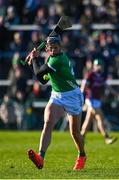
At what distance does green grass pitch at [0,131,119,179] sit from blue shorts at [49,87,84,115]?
1.01m

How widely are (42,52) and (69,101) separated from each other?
14.5 metres

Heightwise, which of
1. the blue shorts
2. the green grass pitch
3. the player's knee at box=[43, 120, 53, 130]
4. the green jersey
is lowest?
the green grass pitch

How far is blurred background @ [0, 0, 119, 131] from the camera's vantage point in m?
26.8

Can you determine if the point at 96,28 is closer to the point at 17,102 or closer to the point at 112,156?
the point at 17,102

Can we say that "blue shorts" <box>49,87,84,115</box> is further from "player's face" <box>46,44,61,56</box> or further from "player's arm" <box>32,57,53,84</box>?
"player's face" <box>46,44,61,56</box>

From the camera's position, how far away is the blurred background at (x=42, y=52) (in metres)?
26.8

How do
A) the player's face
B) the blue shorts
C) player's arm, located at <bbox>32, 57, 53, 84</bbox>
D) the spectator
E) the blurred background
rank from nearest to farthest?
player's arm, located at <bbox>32, 57, 53, 84</bbox>, the player's face, the blue shorts, the blurred background, the spectator

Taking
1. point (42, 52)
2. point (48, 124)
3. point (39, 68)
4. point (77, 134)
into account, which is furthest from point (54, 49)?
point (42, 52)

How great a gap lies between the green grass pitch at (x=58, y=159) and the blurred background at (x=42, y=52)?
207cm

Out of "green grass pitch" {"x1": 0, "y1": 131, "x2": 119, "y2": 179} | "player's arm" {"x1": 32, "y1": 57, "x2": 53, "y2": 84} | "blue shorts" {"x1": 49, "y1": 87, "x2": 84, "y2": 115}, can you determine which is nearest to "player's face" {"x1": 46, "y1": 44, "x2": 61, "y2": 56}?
"player's arm" {"x1": 32, "y1": 57, "x2": 53, "y2": 84}

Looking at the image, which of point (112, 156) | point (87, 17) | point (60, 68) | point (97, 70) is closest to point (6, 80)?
point (87, 17)

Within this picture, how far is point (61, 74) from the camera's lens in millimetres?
13227

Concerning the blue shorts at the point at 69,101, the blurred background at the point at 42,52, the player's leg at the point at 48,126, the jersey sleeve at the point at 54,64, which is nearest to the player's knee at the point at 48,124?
the player's leg at the point at 48,126

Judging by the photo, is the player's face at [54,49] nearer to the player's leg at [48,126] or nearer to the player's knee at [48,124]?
the player's leg at [48,126]
